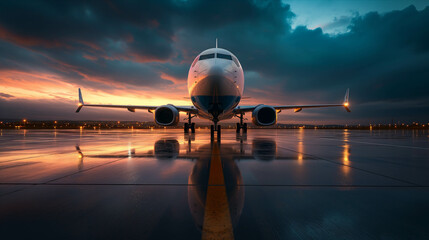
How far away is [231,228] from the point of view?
1.68 metres

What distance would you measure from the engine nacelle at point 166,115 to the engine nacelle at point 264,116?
4676 mm

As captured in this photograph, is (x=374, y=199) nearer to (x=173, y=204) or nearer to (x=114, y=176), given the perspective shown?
(x=173, y=204)

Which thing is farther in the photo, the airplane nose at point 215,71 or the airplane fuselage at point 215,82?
the airplane fuselage at point 215,82

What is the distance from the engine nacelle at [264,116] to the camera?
11398 mm

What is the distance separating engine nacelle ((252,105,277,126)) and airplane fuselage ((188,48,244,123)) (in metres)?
2.36

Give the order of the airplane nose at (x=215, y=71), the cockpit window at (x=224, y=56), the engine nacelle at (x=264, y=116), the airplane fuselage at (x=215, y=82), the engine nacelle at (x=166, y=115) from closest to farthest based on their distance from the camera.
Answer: the airplane nose at (x=215, y=71)
the airplane fuselage at (x=215, y=82)
the cockpit window at (x=224, y=56)
the engine nacelle at (x=264, y=116)
the engine nacelle at (x=166, y=115)

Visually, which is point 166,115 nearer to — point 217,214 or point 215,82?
point 215,82

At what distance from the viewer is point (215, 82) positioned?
323 inches

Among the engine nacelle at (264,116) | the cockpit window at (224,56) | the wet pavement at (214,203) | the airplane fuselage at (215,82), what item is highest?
the cockpit window at (224,56)

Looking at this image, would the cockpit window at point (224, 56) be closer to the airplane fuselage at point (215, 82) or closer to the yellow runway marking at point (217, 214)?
the airplane fuselage at point (215, 82)

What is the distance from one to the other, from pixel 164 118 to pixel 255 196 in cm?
1017

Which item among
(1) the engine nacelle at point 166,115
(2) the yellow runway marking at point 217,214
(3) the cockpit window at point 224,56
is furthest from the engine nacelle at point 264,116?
(2) the yellow runway marking at point 217,214

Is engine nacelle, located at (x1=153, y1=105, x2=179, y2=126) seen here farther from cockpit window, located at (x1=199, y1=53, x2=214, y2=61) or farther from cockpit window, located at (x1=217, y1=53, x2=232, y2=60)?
cockpit window, located at (x1=217, y1=53, x2=232, y2=60)

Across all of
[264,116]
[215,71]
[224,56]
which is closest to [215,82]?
[215,71]
